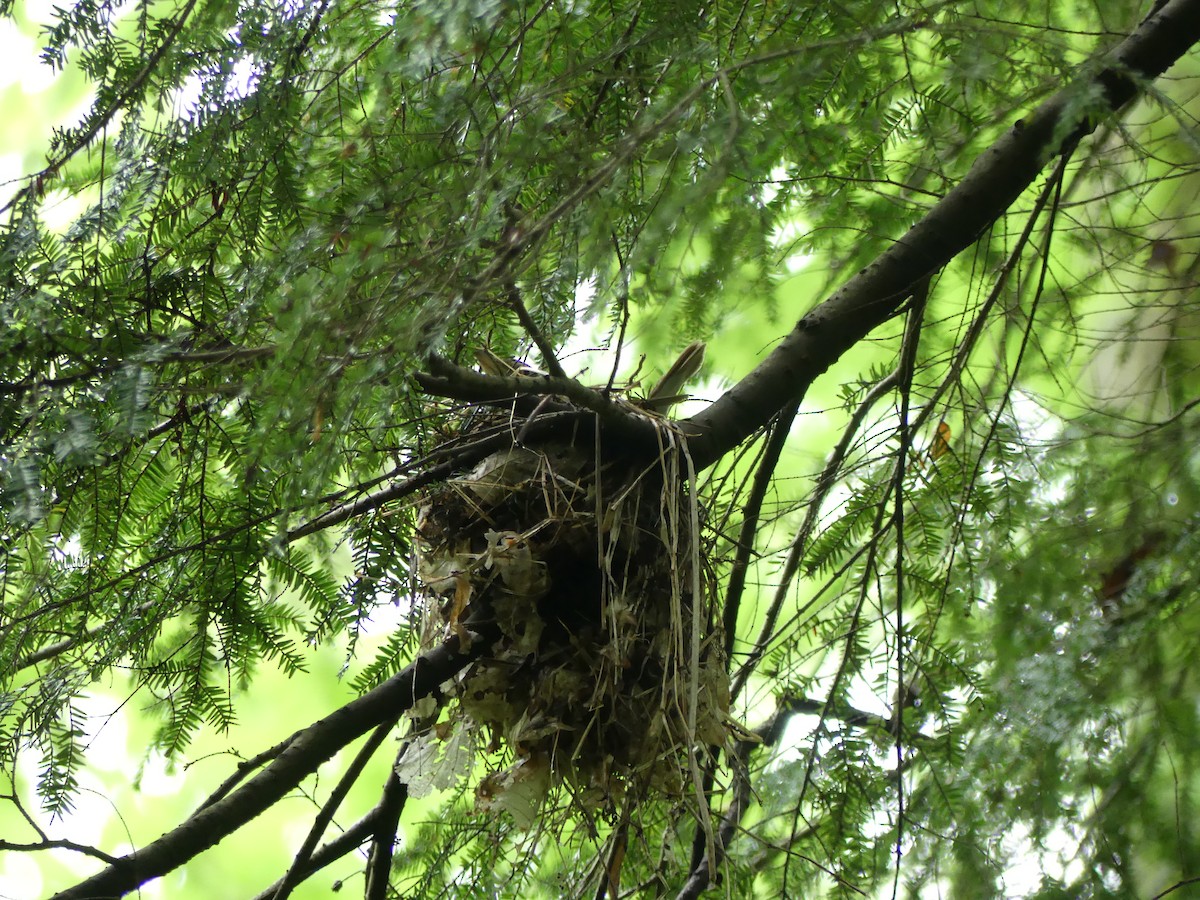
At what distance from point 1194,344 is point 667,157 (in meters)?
1.73

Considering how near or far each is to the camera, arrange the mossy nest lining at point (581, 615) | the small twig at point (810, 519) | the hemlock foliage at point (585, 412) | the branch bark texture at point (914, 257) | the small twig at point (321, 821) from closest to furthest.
→ the hemlock foliage at point (585, 412), the mossy nest lining at point (581, 615), the branch bark texture at point (914, 257), the small twig at point (321, 821), the small twig at point (810, 519)

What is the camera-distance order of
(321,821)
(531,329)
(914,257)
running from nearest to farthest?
(531,329)
(914,257)
(321,821)

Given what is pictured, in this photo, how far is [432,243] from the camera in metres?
1.08

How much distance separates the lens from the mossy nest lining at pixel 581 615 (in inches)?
52.6

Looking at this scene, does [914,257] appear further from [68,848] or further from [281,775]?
[68,848]

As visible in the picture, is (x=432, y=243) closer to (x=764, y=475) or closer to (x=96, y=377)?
(x=96, y=377)

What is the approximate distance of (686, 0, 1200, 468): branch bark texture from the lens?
1474mm

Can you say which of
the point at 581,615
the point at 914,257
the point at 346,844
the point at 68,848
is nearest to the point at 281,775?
the point at 68,848

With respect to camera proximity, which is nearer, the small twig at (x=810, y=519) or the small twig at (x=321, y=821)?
the small twig at (x=321, y=821)

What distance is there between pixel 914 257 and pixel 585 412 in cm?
54

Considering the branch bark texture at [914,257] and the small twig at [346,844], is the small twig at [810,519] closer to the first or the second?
the branch bark texture at [914,257]

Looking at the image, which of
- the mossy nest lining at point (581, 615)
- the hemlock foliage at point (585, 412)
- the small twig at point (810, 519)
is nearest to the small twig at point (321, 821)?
the hemlock foliage at point (585, 412)

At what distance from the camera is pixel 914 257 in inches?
60.1

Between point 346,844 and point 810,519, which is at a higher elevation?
point 810,519
